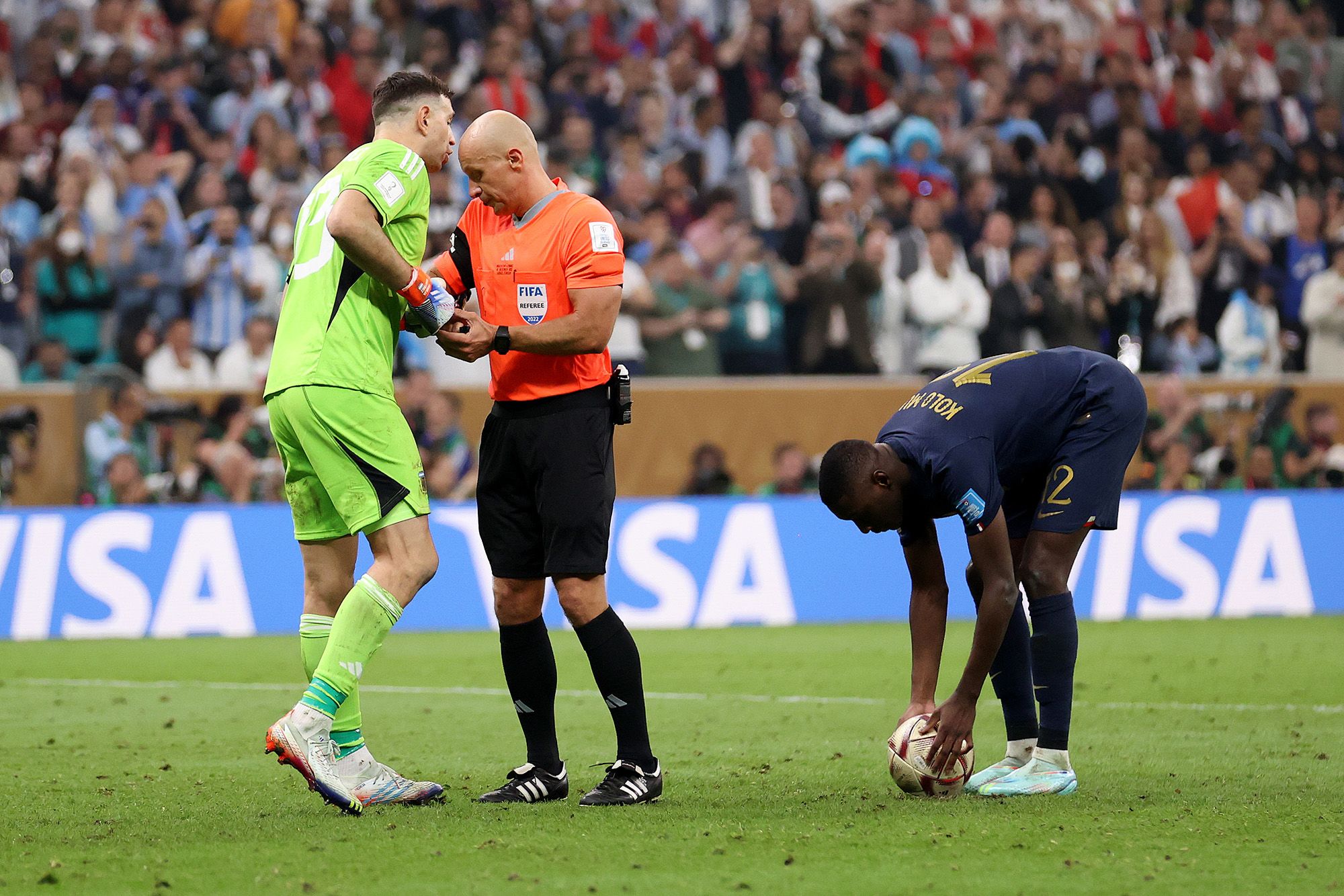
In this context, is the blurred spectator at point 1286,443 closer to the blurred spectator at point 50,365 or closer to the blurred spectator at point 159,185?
the blurred spectator at point 159,185

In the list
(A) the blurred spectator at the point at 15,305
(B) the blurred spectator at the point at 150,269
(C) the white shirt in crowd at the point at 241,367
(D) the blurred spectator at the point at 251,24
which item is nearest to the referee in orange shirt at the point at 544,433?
(C) the white shirt in crowd at the point at 241,367

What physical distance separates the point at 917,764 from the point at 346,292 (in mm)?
2581

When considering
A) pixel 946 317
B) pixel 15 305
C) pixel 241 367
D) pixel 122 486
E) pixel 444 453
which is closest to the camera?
pixel 122 486

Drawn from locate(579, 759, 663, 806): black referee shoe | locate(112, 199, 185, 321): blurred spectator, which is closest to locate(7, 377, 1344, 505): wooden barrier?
locate(112, 199, 185, 321): blurred spectator

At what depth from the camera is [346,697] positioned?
5680 mm

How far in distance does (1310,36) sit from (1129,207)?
5.28m

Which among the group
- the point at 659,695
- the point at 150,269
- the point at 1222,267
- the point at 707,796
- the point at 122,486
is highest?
the point at 150,269

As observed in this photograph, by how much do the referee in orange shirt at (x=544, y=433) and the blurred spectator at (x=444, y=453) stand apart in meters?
7.73

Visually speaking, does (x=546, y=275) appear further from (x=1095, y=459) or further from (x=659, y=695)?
(x=659, y=695)

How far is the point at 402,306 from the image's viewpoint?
6.14 meters

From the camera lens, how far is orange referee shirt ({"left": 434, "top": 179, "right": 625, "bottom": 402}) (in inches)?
237

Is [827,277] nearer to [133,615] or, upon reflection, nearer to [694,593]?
[694,593]

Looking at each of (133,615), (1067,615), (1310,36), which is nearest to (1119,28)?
(1310,36)

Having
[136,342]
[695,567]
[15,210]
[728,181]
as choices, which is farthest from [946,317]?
[15,210]
